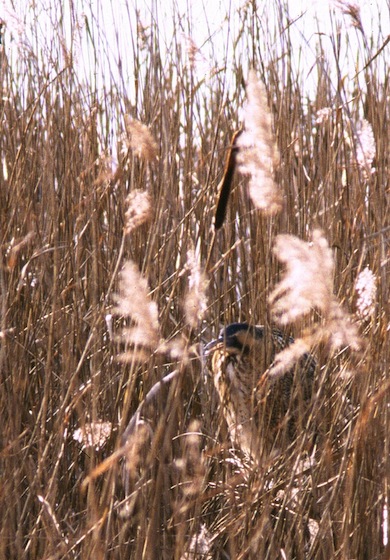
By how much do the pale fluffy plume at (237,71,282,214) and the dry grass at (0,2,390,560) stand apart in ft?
0.05

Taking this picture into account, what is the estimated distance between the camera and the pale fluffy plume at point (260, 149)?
3.43ft

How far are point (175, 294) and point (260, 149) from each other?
1.04 meters

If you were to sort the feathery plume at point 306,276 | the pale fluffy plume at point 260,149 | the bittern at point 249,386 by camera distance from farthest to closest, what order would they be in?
1. the bittern at point 249,386
2. the pale fluffy plume at point 260,149
3. the feathery plume at point 306,276

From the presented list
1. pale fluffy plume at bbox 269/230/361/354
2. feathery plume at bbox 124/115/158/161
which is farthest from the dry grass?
pale fluffy plume at bbox 269/230/361/354

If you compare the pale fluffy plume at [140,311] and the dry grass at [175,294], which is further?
the dry grass at [175,294]

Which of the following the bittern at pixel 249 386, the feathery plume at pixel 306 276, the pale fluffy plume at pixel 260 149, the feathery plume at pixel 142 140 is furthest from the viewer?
the bittern at pixel 249 386

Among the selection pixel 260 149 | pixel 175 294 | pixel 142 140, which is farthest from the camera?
pixel 175 294

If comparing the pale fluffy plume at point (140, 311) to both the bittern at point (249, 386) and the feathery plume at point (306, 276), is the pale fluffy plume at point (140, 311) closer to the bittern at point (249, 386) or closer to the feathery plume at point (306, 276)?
the feathery plume at point (306, 276)

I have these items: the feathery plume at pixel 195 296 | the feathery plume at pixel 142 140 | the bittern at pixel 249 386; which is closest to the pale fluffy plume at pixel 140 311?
the feathery plume at pixel 195 296

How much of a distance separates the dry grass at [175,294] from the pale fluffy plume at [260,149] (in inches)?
0.6

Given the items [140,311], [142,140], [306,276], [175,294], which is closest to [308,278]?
[306,276]

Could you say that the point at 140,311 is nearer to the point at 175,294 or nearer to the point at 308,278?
the point at 308,278

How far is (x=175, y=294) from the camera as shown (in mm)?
2076

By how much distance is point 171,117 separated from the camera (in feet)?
6.72
